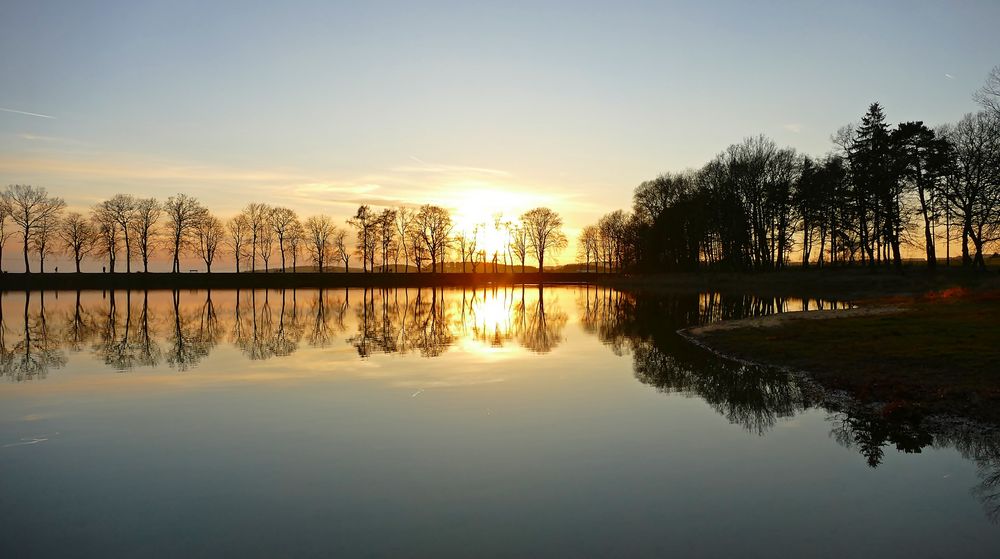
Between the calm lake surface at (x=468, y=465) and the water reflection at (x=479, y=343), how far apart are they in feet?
0.57

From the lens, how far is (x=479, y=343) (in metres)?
30.9

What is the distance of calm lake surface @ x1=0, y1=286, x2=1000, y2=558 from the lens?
336 inches

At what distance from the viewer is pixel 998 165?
49906 millimetres

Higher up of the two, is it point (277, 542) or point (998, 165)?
point (998, 165)

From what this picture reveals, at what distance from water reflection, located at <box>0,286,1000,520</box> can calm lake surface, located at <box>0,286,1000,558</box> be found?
0.17m

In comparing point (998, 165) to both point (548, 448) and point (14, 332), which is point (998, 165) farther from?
point (14, 332)

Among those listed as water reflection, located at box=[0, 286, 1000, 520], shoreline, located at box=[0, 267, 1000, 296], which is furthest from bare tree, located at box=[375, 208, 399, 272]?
water reflection, located at box=[0, 286, 1000, 520]

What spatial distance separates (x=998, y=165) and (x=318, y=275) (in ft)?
366

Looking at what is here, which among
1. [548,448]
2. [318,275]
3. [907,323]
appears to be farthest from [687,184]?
[548,448]

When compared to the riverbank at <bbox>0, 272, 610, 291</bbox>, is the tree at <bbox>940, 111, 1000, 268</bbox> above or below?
above

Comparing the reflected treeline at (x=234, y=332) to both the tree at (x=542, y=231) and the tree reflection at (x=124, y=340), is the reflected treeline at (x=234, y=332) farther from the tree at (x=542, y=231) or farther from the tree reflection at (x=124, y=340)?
the tree at (x=542, y=231)

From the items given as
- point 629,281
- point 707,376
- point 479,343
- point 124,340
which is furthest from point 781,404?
point 629,281

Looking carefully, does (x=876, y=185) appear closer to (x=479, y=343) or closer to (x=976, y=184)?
(x=976, y=184)

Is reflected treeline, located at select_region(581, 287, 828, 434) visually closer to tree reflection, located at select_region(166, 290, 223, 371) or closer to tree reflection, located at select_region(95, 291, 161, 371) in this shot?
tree reflection, located at select_region(166, 290, 223, 371)
